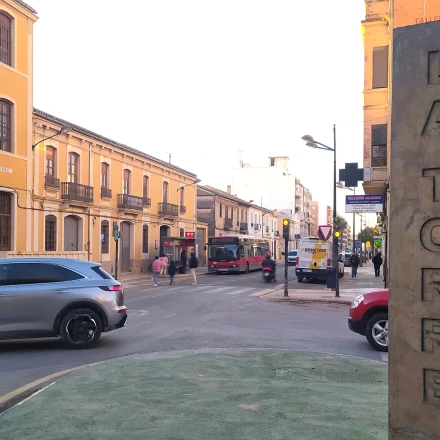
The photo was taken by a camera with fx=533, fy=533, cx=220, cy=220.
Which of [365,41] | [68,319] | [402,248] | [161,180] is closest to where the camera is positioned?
[402,248]

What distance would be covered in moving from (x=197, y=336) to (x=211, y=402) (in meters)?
5.08

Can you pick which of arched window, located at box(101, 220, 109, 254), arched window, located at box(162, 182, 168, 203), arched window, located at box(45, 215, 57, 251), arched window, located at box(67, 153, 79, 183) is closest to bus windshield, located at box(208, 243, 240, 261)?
arched window, located at box(162, 182, 168, 203)

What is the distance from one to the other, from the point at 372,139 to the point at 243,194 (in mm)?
70215

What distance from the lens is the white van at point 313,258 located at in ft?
99.1

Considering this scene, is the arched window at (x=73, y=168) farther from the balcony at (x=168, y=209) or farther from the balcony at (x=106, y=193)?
the balcony at (x=168, y=209)

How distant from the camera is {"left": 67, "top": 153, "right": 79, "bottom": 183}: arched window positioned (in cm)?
3212

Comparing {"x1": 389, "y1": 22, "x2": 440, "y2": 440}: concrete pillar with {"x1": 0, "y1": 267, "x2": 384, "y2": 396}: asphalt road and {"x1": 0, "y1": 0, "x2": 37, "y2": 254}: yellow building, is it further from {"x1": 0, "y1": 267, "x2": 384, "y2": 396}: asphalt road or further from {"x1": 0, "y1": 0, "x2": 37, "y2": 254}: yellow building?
{"x1": 0, "y1": 0, "x2": 37, "y2": 254}: yellow building

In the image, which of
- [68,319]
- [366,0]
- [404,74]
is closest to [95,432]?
[404,74]

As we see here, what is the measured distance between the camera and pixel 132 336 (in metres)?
10.9

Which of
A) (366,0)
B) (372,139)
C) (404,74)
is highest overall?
(366,0)

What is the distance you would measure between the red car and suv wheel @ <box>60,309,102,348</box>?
4738mm

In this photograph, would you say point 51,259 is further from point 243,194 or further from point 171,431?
point 243,194

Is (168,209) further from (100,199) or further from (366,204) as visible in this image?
(366,204)

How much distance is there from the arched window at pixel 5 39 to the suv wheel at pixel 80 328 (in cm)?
2071
